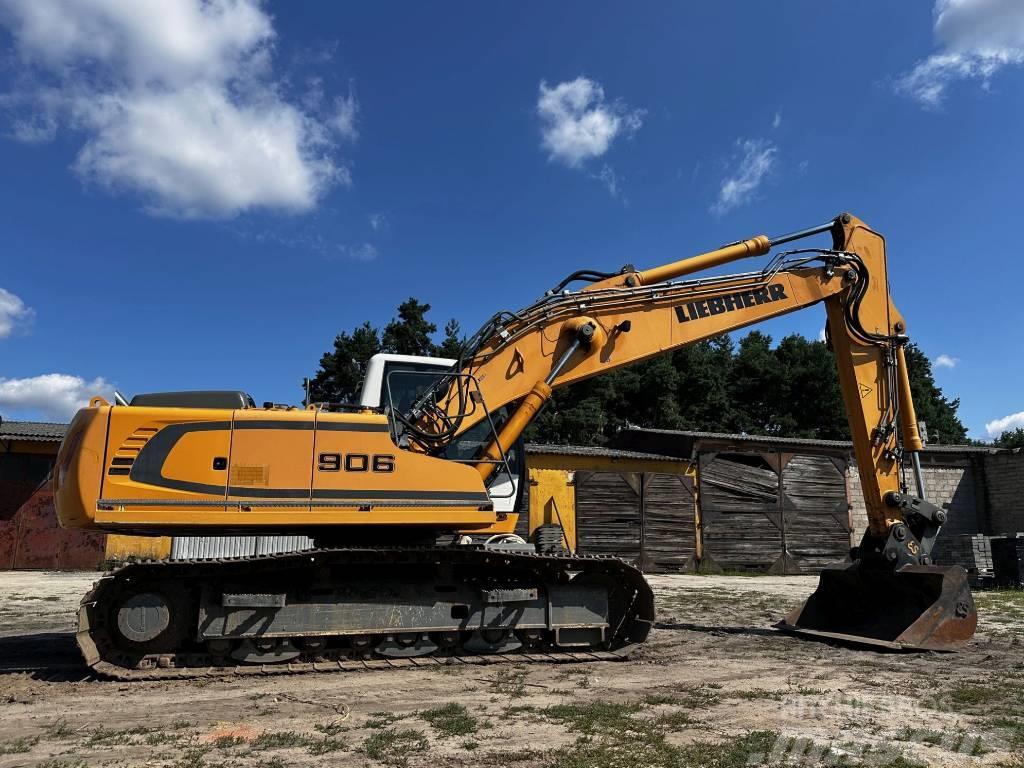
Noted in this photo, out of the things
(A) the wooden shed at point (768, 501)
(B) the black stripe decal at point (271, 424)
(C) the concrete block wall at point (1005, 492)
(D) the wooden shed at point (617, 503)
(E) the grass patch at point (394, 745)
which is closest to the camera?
(E) the grass patch at point (394, 745)

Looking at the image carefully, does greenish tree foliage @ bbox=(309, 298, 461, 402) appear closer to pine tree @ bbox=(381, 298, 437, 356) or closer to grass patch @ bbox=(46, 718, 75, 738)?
pine tree @ bbox=(381, 298, 437, 356)

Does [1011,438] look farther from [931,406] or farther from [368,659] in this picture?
[368,659]

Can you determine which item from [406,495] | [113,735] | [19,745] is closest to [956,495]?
[406,495]

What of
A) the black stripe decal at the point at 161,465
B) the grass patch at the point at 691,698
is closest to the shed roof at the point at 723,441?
the grass patch at the point at 691,698

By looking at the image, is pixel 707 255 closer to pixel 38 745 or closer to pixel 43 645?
pixel 38 745

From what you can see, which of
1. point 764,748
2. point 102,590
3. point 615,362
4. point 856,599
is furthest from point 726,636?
point 102,590

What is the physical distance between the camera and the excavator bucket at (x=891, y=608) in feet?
26.3

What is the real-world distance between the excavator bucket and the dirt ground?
0.83 feet

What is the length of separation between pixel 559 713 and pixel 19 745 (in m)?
3.71

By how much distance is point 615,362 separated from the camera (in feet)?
27.6

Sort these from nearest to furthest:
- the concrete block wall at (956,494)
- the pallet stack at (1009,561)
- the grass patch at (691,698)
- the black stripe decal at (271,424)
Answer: the grass patch at (691,698), the black stripe decal at (271,424), the pallet stack at (1009,561), the concrete block wall at (956,494)

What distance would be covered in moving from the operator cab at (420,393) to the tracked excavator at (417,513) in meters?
0.03

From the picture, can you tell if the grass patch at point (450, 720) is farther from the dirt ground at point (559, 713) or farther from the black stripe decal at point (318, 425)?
the black stripe decal at point (318, 425)

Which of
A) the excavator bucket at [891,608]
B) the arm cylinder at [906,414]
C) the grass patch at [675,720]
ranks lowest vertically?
the grass patch at [675,720]
